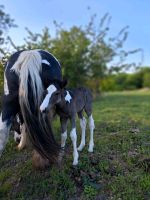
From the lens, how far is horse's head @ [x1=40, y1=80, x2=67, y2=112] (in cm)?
351

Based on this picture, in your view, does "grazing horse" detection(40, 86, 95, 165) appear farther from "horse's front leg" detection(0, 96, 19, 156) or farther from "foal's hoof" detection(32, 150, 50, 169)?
"horse's front leg" detection(0, 96, 19, 156)

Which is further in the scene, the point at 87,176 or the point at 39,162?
the point at 39,162

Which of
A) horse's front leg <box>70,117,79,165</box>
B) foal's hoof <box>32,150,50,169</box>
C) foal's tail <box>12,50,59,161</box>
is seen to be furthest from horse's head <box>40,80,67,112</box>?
foal's hoof <box>32,150,50,169</box>

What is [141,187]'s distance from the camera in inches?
145

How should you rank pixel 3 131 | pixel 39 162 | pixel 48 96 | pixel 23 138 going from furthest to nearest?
1. pixel 23 138
2. pixel 39 162
3. pixel 3 131
4. pixel 48 96

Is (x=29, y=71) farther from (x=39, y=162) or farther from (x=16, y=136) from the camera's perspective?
(x=16, y=136)

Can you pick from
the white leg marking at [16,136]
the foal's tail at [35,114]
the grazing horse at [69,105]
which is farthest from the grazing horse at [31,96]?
the white leg marking at [16,136]

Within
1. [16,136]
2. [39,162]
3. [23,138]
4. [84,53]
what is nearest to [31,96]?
[39,162]

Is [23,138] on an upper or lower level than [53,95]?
lower

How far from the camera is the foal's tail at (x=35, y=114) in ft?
12.2

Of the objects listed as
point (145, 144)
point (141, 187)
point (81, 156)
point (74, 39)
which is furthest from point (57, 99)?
point (74, 39)

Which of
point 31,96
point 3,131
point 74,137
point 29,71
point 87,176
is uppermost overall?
point 29,71

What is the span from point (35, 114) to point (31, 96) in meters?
0.20

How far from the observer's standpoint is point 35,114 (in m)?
3.74
